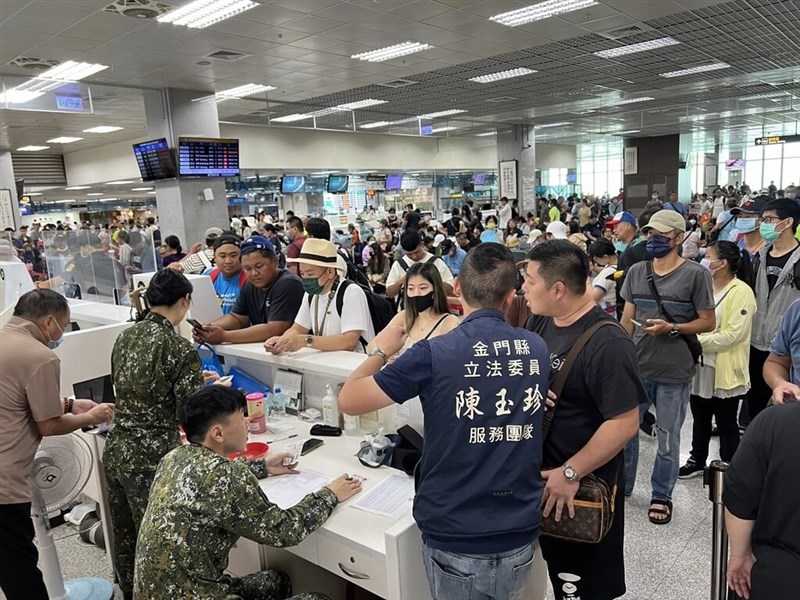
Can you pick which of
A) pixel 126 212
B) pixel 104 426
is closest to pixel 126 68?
pixel 104 426

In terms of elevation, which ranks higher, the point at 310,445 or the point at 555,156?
the point at 555,156

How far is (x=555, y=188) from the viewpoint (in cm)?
2553

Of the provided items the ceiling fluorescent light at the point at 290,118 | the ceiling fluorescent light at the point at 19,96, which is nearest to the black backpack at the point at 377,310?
the ceiling fluorescent light at the point at 19,96

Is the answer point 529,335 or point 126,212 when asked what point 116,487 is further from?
point 126,212

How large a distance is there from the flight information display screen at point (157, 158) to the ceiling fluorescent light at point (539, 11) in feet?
17.2

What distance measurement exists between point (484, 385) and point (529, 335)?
211mm

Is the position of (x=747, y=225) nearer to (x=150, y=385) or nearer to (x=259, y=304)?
(x=259, y=304)

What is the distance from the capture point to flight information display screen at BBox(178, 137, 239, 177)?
8.80 metres

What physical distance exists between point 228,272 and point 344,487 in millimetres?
2462

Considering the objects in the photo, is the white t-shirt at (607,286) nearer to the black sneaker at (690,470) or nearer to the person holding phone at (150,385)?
the black sneaker at (690,470)

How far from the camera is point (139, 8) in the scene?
524 cm

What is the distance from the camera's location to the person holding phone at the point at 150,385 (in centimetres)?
239

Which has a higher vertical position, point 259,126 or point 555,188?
point 259,126

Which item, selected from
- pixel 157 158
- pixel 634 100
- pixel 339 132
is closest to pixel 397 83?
pixel 157 158
